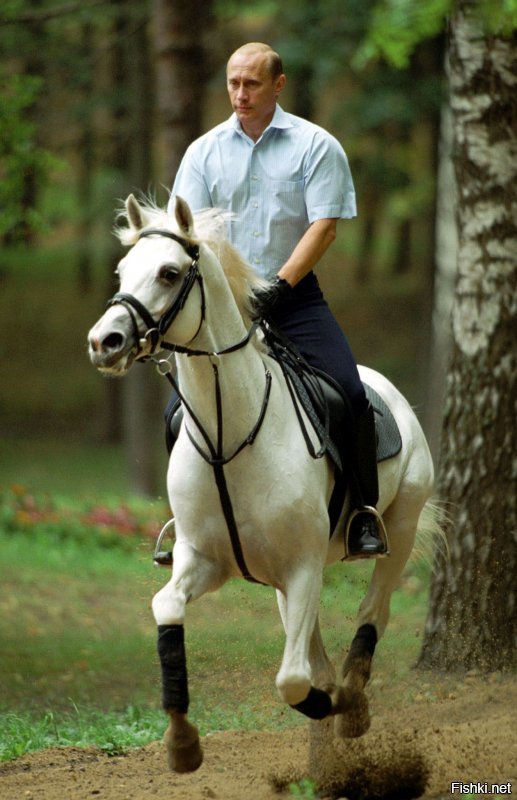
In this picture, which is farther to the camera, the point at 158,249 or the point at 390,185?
the point at 390,185

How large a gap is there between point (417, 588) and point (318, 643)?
6277mm

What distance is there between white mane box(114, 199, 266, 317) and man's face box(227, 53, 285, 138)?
622 mm

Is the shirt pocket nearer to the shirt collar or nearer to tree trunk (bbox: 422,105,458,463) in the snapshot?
the shirt collar

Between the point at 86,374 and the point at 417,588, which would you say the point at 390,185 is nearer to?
the point at 417,588

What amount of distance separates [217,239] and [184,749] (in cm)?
231

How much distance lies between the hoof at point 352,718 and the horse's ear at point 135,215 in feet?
8.77

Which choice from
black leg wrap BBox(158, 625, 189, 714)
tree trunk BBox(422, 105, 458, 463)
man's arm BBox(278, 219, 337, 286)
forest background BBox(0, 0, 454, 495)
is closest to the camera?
black leg wrap BBox(158, 625, 189, 714)

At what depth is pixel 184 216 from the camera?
16.3 ft

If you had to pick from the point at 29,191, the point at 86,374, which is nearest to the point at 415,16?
the point at 29,191

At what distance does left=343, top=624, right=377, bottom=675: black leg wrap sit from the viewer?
6.58m

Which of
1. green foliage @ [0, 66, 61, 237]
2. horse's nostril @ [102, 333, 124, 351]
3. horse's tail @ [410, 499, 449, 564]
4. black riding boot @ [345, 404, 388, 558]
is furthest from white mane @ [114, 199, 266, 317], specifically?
green foliage @ [0, 66, 61, 237]

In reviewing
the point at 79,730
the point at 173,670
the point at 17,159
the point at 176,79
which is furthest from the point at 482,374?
the point at 176,79

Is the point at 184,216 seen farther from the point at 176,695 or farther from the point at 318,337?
the point at 176,695

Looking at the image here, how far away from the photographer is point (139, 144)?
59.8 feet
